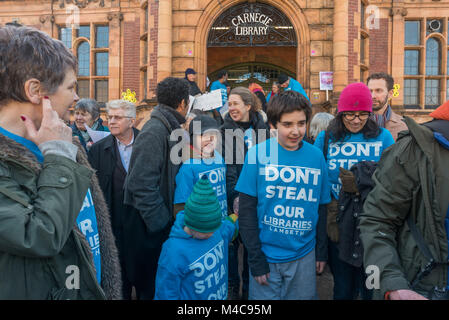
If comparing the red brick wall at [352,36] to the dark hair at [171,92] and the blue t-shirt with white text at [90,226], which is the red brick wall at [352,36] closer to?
the dark hair at [171,92]

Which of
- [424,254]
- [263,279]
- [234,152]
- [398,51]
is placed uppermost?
[398,51]

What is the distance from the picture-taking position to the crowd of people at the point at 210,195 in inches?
42.2

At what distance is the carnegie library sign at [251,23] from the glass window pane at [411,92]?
5.87m

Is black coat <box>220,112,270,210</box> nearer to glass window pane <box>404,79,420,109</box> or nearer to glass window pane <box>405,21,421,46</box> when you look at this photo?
glass window pane <box>404,79,420,109</box>

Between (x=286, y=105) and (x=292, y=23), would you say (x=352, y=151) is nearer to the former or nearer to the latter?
(x=286, y=105)

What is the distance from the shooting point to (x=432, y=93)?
11.6 metres

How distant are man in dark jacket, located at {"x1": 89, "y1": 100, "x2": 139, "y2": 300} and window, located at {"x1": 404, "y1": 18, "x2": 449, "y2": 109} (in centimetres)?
1115

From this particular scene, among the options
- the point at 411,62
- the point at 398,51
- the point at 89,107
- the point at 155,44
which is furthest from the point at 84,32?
the point at 411,62

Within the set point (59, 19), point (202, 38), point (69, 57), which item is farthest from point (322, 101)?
point (59, 19)

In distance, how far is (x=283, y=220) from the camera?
7.08 ft

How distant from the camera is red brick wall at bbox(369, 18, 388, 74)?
10898mm

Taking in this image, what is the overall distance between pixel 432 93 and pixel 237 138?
1123 cm

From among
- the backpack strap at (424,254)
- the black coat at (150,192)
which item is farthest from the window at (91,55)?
the backpack strap at (424,254)

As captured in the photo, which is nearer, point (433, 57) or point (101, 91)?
point (433, 57)
